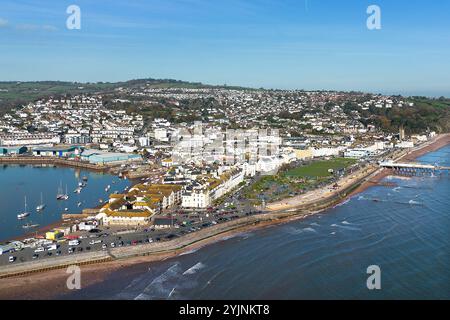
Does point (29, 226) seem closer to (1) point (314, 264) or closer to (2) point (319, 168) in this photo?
(1) point (314, 264)

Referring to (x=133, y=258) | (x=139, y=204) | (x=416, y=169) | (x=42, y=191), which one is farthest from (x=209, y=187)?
(x=416, y=169)

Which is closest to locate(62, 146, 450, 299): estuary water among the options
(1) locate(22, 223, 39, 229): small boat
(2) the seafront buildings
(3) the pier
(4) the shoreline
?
(4) the shoreline

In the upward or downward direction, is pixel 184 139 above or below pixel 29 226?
above

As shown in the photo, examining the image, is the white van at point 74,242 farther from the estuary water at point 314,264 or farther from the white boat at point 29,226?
the white boat at point 29,226

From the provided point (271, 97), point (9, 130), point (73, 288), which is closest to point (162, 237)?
point (73, 288)

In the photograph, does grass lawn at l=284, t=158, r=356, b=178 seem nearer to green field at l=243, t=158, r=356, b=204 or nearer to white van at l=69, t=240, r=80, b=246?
green field at l=243, t=158, r=356, b=204

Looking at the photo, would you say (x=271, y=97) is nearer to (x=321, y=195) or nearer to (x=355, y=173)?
(x=355, y=173)
